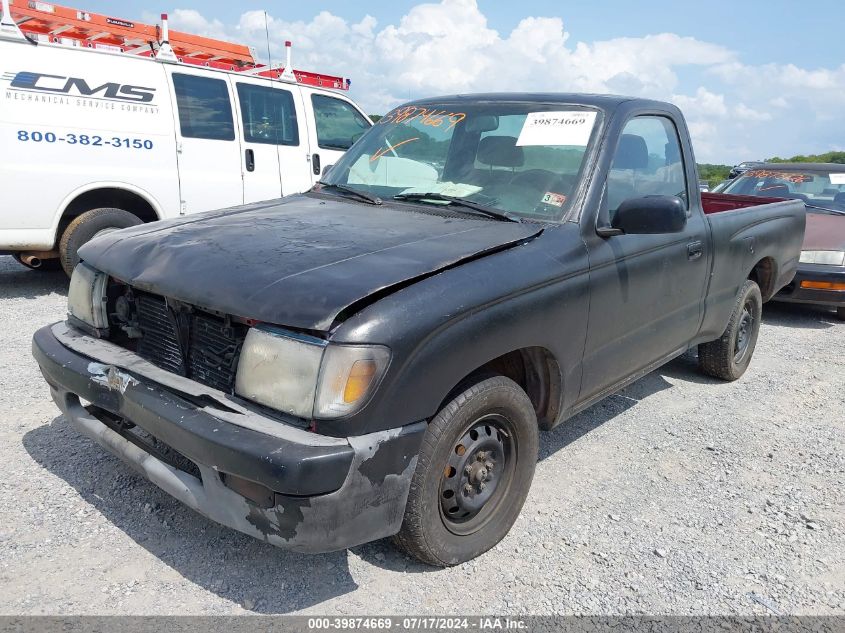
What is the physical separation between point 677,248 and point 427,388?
2.04m

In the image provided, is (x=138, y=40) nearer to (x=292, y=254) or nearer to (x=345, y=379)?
(x=292, y=254)

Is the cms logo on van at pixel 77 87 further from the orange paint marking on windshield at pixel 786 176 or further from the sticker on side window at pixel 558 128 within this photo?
the orange paint marking on windshield at pixel 786 176

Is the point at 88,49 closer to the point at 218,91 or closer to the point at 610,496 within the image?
the point at 218,91

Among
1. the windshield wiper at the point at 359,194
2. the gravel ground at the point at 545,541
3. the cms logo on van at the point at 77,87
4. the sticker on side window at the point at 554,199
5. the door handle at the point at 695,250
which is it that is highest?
the cms logo on van at the point at 77,87

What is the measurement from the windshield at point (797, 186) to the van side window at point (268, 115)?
17.2ft

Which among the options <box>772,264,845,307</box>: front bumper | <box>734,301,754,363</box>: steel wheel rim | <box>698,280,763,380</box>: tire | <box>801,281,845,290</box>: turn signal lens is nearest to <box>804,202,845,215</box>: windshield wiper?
<box>772,264,845,307</box>: front bumper

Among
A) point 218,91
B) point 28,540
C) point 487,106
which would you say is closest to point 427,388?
point 28,540

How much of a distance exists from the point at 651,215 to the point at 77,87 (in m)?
5.25

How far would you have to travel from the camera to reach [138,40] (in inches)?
295

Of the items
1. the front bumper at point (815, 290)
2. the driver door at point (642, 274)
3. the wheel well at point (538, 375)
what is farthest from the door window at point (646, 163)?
the front bumper at point (815, 290)

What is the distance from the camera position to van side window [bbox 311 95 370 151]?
7844mm

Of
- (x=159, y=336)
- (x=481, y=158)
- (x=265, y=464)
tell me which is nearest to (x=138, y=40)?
(x=481, y=158)

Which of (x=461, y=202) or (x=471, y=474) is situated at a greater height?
(x=461, y=202)

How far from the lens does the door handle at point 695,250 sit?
3793 millimetres
